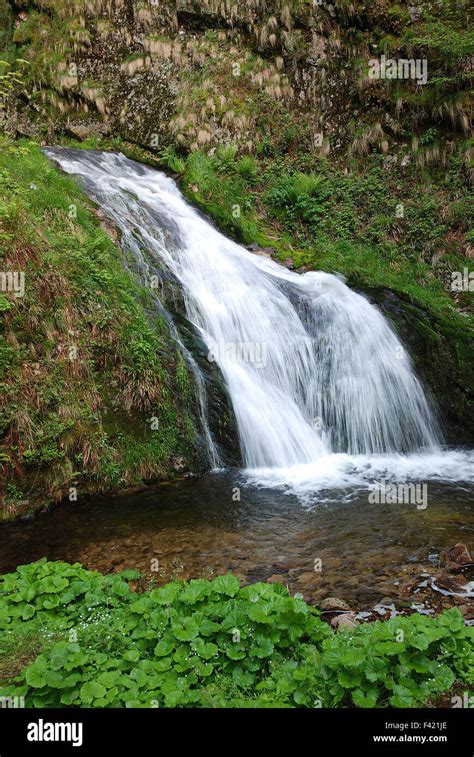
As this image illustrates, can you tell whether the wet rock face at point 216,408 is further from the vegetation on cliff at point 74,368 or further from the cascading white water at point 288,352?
the vegetation on cliff at point 74,368

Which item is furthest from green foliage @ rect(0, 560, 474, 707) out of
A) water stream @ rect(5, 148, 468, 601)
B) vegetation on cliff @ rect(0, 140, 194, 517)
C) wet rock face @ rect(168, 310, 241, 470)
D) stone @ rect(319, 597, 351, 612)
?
wet rock face @ rect(168, 310, 241, 470)

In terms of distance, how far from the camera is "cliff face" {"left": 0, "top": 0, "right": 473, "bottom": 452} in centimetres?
1177

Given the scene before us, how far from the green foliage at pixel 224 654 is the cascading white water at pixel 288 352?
424 centimetres

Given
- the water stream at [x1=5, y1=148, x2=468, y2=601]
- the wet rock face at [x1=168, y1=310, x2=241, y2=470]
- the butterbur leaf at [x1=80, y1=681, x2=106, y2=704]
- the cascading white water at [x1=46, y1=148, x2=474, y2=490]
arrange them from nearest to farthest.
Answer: the butterbur leaf at [x1=80, y1=681, x2=106, y2=704], the water stream at [x1=5, y1=148, x2=468, y2=601], the wet rock face at [x1=168, y1=310, x2=241, y2=470], the cascading white water at [x1=46, y1=148, x2=474, y2=490]

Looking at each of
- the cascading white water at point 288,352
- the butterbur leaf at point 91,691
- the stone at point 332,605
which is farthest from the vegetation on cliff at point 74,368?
the butterbur leaf at point 91,691

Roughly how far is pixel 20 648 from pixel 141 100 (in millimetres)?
14495

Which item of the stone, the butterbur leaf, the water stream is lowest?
the stone

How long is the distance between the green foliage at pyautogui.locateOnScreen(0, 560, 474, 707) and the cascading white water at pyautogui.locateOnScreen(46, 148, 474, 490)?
167 inches

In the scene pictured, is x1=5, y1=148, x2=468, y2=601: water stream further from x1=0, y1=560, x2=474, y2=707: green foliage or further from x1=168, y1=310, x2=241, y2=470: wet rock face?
x1=0, y1=560, x2=474, y2=707: green foliage

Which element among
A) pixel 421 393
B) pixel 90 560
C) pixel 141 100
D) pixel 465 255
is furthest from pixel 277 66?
pixel 90 560

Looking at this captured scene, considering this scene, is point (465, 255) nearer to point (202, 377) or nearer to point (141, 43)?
point (202, 377)

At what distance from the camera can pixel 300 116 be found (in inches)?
563

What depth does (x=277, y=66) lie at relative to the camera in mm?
14703

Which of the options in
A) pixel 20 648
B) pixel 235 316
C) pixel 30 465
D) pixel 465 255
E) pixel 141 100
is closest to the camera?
pixel 20 648
